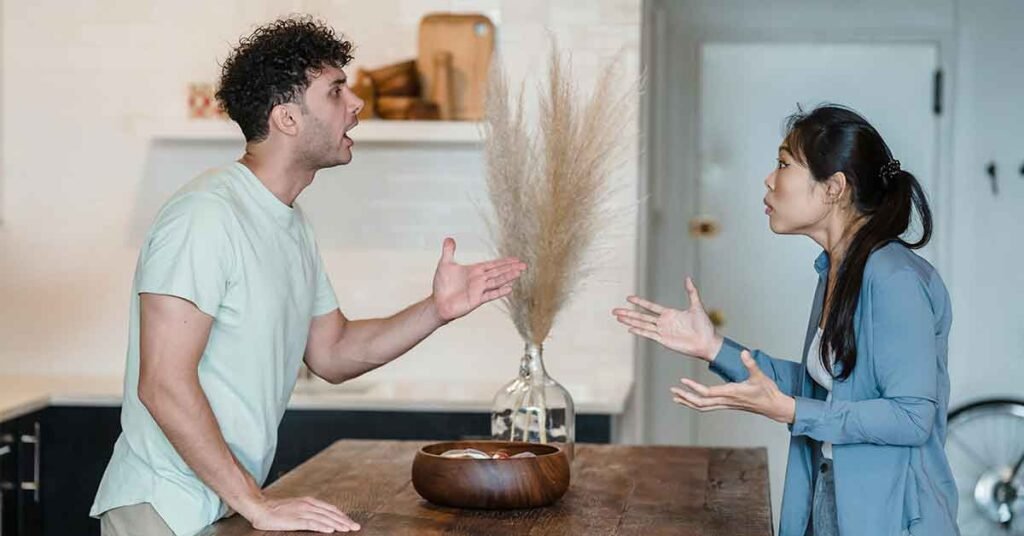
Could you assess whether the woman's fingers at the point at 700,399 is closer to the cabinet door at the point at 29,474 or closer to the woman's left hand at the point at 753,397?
the woman's left hand at the point at 753,397

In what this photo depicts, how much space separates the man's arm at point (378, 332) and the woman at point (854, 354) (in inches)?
13.9

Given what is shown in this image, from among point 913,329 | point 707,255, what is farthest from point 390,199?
point 913,329

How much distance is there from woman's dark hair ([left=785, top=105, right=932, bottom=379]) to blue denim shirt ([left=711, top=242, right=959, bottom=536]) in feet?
0.15

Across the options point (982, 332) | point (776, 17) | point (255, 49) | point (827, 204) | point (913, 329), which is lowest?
point (982, 332)

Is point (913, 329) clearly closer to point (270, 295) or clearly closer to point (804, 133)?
point (804, 133)

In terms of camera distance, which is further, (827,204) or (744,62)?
(744,62)

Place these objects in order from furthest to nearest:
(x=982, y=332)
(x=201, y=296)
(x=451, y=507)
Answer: (x=982, y=332), (x=451, y=507), (x=201, y=296)

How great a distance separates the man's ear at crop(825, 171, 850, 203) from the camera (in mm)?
2490

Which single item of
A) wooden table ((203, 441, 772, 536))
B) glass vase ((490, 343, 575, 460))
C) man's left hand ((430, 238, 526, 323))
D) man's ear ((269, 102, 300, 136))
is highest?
man's ear ((269, 102, 300, 136))

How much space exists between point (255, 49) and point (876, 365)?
118 centimetres

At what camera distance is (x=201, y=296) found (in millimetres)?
2256

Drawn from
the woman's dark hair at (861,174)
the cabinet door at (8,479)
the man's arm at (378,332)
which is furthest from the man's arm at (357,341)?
the cabinet door at (8,479)

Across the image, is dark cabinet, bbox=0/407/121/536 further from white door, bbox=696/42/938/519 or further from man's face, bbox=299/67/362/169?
white door, bbox=696/42/938/519

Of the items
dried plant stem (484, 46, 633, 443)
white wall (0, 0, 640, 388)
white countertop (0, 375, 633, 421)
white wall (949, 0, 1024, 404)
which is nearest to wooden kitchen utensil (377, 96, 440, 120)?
white wall (0, 0, 640, 388)
